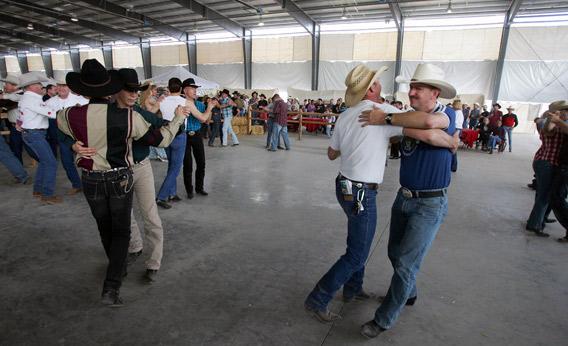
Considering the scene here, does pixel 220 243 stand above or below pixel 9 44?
below

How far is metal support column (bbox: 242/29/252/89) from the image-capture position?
21.6 metres

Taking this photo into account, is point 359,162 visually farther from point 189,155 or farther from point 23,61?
point 23,61

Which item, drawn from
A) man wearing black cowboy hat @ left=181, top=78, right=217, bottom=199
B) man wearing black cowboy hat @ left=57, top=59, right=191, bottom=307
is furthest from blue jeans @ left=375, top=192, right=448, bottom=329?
man wearing black cowboy hat @ left=181, top=78, right=217, bottom=199

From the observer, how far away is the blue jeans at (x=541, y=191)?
3938 mm

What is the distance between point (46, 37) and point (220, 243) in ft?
105

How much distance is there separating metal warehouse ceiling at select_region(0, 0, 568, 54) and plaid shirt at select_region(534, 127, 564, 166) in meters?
13.1

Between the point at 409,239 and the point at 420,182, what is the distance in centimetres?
35

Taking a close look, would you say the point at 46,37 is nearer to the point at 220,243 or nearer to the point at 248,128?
the point at 248,128

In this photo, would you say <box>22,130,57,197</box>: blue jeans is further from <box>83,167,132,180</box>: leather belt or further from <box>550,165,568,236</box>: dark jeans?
<box>550,165,568,236</box>: dark jeans

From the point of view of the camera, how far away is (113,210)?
2.35 metres

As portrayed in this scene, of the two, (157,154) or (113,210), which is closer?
(113,210)

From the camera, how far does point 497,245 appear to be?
3.75 metres

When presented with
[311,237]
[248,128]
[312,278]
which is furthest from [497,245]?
[248,128]

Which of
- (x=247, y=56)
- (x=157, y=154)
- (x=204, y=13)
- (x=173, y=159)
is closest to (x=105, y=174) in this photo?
(x=173, y=159)
